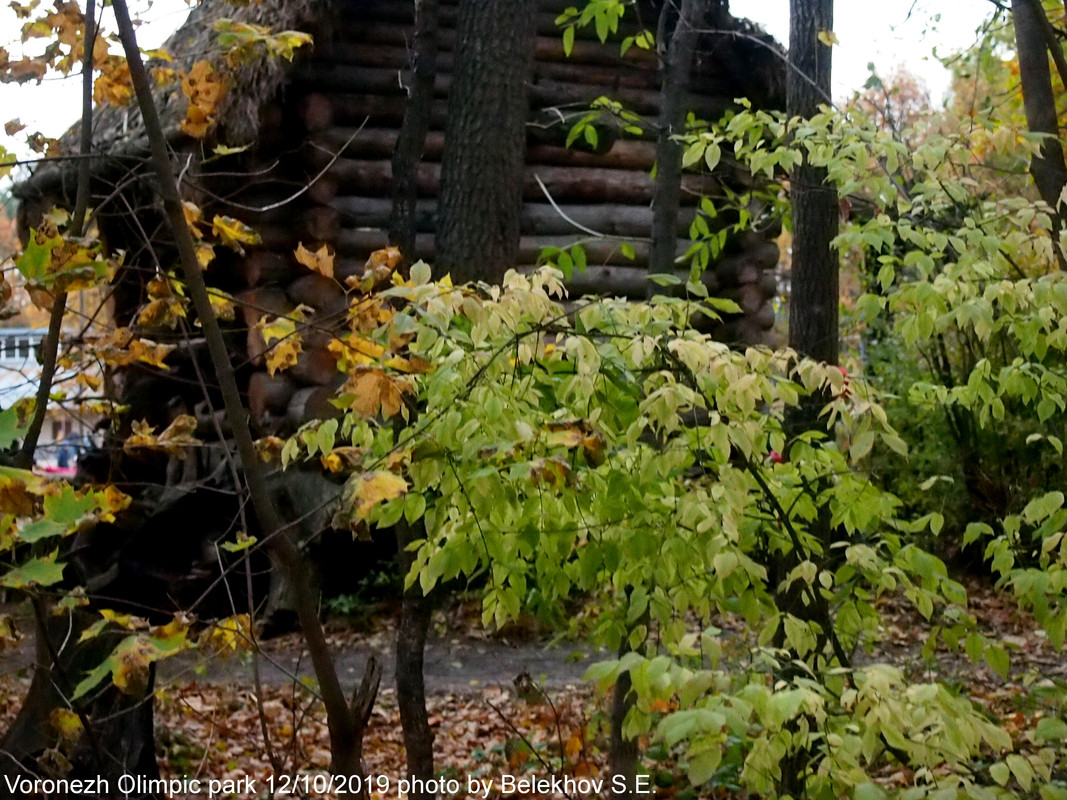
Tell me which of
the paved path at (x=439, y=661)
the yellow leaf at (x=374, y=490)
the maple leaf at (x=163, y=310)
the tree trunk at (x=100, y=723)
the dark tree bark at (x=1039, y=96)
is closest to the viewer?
the yellow leaf at (x=374, y=490)

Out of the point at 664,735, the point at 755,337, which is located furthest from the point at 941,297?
the point at 755,337

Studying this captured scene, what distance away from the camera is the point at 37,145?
125 inches

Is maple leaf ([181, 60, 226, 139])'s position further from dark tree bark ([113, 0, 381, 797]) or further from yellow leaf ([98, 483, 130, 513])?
yellow leaf ([98, 483, 130, 513])

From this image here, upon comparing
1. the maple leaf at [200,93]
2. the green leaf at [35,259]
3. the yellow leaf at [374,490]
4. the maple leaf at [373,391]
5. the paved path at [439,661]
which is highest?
the maple leaf at [200,93]

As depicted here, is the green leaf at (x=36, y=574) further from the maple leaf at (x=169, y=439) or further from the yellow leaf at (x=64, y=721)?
the maple leaf at (x=169, y=439)

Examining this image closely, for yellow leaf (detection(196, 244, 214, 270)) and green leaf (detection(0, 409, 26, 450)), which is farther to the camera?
yellow leaf (detection(196, 244, 214, 270))

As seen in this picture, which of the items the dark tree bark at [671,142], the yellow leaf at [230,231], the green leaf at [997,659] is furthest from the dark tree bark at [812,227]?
the yellow leaf at [230,231]

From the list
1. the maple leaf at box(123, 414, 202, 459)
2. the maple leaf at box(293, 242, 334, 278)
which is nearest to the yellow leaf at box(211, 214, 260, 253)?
the maple leaf at box(293, 242, 334, 278)

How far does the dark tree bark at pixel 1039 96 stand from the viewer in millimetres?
3963

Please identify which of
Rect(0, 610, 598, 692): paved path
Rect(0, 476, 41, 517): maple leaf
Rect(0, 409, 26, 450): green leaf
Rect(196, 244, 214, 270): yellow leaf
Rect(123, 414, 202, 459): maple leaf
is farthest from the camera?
Rect(0, 610, 598, 692): paved path

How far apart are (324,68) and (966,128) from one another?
6666 millimetres

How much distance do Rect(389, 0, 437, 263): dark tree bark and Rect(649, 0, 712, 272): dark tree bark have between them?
1.20 meters

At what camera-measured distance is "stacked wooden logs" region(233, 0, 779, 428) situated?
28.5 feet

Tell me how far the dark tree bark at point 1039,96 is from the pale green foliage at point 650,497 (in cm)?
160
